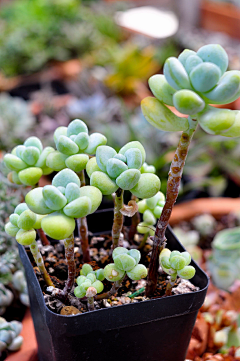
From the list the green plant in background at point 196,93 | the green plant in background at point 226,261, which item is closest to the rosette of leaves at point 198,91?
the green plant in background at point 196,93

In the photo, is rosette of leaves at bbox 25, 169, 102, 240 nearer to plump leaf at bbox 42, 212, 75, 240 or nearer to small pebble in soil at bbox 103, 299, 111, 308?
plump leaf at bbox 42, 212, 75, 240

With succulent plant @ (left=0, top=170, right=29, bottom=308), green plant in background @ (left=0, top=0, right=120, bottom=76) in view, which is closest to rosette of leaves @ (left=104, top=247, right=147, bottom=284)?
succulent plant @ (left=0, top=170, right=29, bottom=308)

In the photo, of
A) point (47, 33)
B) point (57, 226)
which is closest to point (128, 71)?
point (47, 33)

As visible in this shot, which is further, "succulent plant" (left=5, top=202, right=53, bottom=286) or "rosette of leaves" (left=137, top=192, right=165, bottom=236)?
"rosette of leaves" (left=137, top=192, right=165, bottom=236)

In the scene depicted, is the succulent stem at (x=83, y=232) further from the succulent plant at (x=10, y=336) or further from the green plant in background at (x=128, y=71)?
the green plant in background at (x=128, y=71)

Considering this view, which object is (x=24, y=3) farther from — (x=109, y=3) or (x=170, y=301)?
(x=170, y=301)
